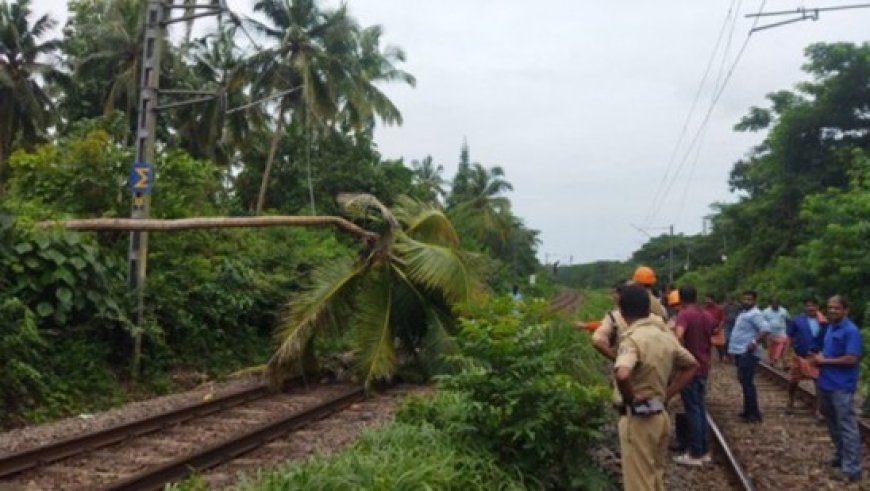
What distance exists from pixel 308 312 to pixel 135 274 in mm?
2854

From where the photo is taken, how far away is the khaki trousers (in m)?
4.91

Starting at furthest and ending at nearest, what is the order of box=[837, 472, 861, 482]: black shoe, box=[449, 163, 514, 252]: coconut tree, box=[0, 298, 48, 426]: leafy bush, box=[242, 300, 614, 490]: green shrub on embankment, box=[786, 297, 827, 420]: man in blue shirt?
box=[449, 163, 514, 252]: coconut tree < box=[0, 298, 48, 426]: leafy bush < box=[786, 297, 827, 420]: man in blue shirt < box=[837, 472, 861, 482]: black shoe < box=[242, 300, 614, 490]: green shrub on embankment

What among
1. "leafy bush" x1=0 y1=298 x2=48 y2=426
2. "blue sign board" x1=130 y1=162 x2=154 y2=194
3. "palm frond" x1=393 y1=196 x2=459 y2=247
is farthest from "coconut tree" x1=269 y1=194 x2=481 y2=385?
"leafy bush" x1=0 y1=298 x2=48 y2=426

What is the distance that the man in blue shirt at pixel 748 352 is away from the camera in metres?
10.8

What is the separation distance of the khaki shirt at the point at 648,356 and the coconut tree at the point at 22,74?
126ft

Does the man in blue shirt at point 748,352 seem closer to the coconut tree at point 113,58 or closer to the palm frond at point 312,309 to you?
the palm frond at point 312,309

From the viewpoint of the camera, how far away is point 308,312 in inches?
532

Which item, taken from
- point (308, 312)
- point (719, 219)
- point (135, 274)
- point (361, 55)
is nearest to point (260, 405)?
point (308, 312)

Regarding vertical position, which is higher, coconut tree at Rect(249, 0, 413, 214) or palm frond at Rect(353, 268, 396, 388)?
coconut tree at Rect(249, 0, 413, 214)

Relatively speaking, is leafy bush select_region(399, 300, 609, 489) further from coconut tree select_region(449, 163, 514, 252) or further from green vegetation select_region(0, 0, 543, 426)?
coconut tree select_region(449, 163, 514, 252)

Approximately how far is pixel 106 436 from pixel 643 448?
6262mm

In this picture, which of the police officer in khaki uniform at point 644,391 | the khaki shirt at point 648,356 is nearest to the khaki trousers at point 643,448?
the police officer in khaki uniform at point 644,391

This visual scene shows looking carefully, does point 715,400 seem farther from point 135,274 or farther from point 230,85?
point 230,85

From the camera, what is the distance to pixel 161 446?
8.91 metres
